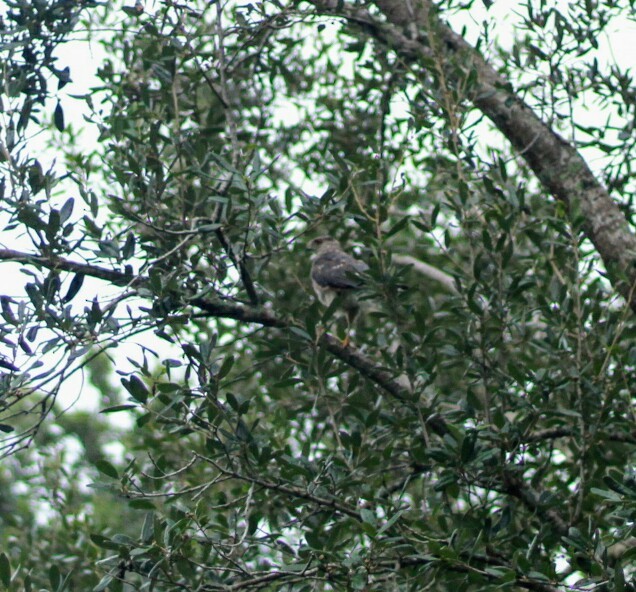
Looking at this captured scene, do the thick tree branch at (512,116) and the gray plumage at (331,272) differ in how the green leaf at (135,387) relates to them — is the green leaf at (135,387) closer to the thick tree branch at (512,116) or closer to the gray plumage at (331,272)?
the thick tree branch at (512,116)

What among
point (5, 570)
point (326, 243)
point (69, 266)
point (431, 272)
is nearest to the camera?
point (5, 570)

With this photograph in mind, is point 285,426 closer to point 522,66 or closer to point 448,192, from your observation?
point 448,192

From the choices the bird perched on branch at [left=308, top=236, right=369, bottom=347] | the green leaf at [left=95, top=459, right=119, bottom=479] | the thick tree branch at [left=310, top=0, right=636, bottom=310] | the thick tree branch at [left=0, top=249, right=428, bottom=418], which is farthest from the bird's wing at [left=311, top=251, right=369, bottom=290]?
the green leaf at [left=95, top=459, right=119, bottom=479]

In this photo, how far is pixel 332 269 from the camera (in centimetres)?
724

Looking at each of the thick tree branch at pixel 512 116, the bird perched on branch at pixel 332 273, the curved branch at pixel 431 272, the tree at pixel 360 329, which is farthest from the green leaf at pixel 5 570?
the curved branch at pixel 431 272

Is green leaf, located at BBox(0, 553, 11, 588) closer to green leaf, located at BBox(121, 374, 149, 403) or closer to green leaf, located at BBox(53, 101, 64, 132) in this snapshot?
green leaf, located at BBox(121, 374, 149, 403)

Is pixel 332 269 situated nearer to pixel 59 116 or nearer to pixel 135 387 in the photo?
pixel 59 116

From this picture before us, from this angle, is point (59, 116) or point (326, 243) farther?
point (326, 243)

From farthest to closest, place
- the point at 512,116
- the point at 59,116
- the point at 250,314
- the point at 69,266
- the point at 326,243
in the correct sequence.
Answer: the point at 326,243, the point at 512,116, the point at 59,116, the point at 250,314, the point at 69,266

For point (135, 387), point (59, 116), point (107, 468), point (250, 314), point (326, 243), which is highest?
point (326, 243)

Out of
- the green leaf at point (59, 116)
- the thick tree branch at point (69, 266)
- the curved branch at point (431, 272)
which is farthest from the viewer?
the curved branch at point (431, 272)

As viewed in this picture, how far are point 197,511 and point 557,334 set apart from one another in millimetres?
2129

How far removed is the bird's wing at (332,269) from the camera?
7.12m

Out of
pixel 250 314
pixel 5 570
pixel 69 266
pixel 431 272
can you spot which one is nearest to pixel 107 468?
pixel 5 570
